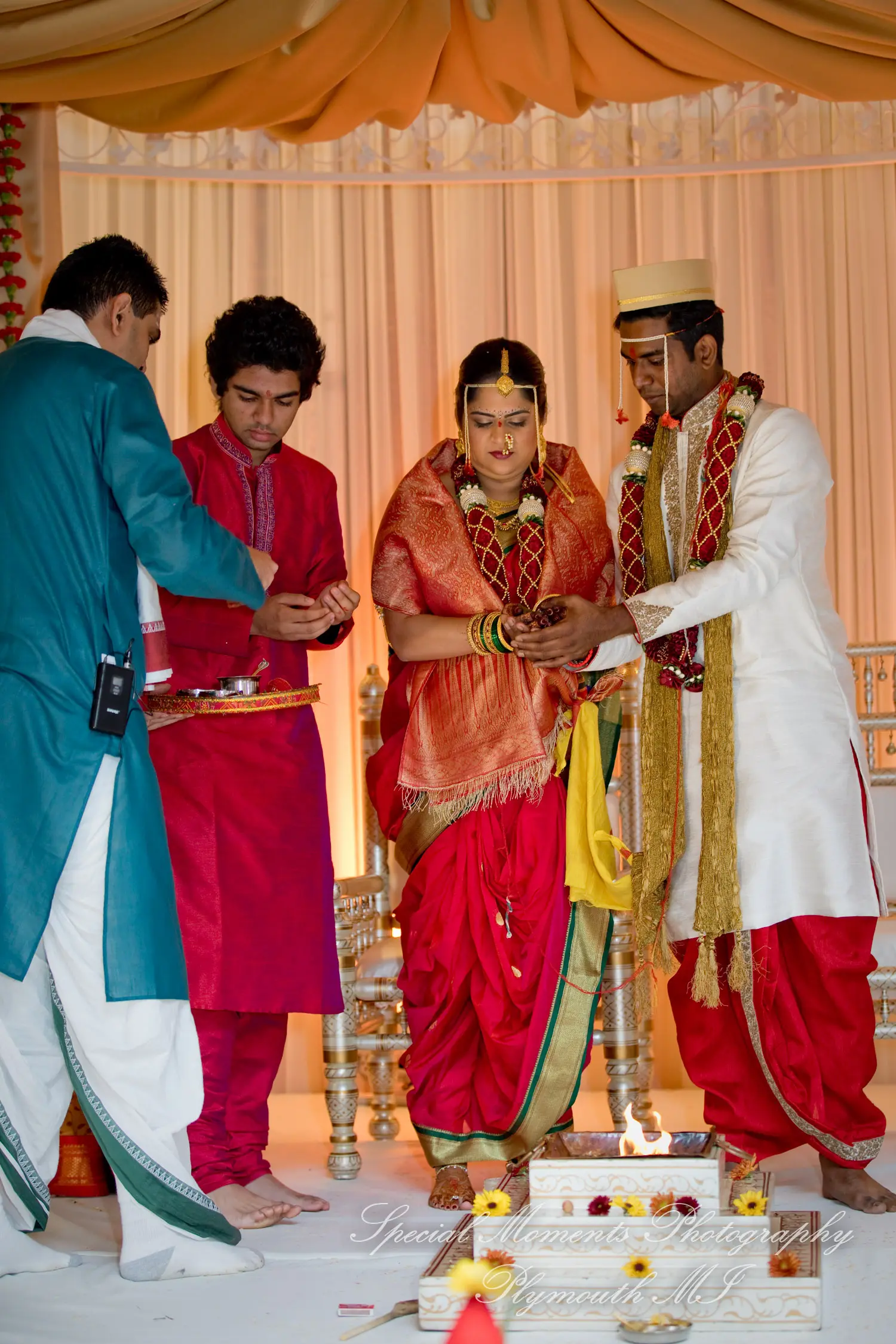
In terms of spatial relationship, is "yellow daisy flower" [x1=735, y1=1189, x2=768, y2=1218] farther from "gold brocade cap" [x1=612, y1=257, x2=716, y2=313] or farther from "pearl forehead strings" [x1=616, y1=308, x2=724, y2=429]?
"gold brocade cap" [x1=612, y1=257, x2=716, y2=313]

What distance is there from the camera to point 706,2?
12.1 ft

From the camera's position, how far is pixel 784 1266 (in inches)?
97.7

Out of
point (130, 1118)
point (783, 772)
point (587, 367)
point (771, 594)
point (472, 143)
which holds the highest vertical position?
point (472, 143)

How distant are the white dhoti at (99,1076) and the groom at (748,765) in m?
1.05

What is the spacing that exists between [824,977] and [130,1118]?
140cm

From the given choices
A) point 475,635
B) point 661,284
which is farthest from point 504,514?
point 661,284

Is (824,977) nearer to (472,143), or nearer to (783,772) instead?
(783,772)

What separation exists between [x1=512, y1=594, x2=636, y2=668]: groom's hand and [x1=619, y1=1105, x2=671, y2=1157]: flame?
97 centimetres

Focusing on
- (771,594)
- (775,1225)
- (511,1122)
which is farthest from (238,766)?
(775,1225)

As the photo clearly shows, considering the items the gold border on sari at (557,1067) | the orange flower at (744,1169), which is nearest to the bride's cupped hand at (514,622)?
the gold border on sari at (557,1067)

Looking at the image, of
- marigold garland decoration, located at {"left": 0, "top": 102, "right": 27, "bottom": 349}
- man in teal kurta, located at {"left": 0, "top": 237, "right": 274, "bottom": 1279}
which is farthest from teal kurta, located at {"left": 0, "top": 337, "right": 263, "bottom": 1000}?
marigold garland decoration, located at {"left": 0, "top": 102, "right": 27, "bottom": 349}

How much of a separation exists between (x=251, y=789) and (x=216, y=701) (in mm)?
206

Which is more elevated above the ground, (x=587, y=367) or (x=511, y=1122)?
(x=587, y=367)

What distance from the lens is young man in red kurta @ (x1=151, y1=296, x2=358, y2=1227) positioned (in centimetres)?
322
